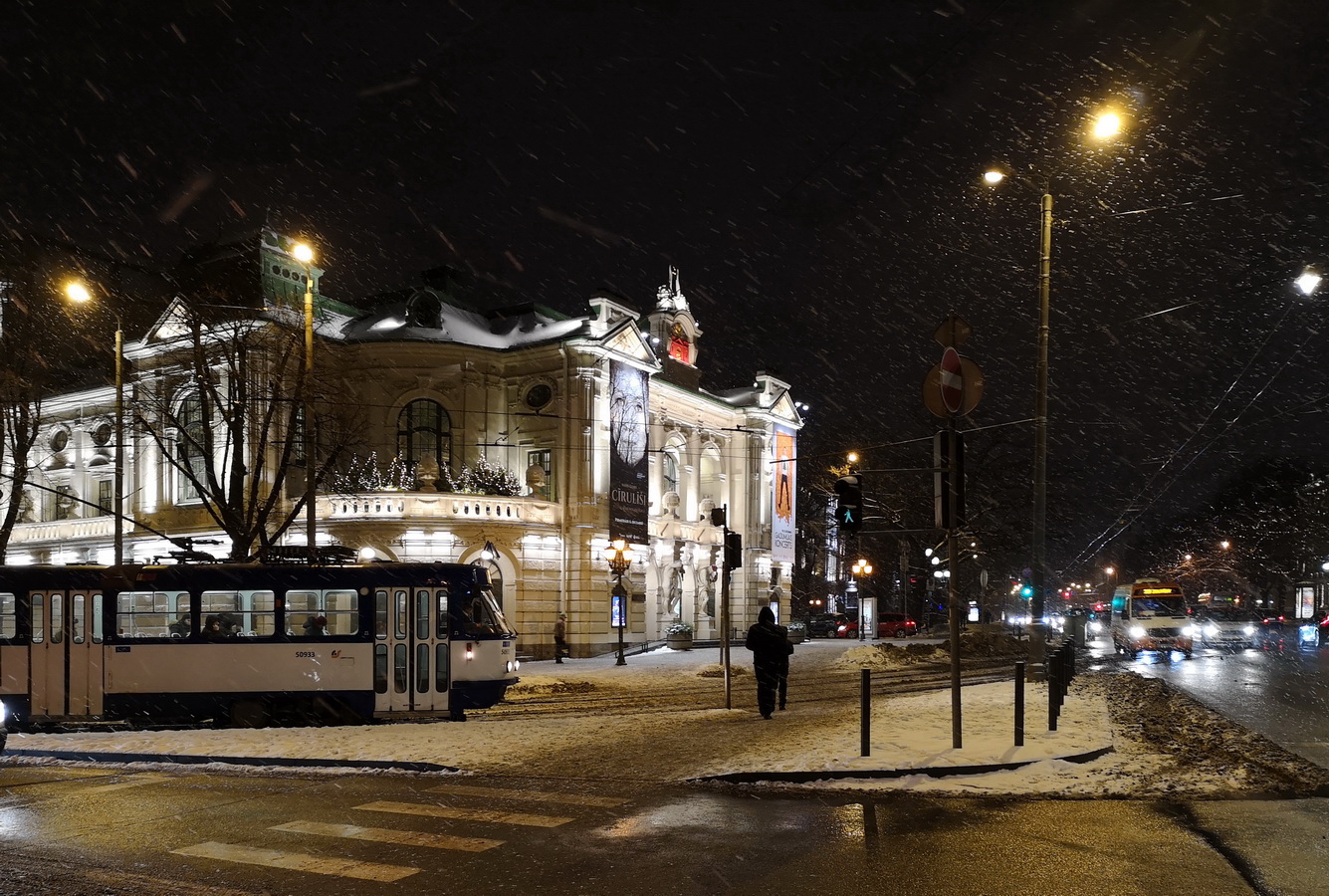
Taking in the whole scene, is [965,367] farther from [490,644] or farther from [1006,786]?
[490,644]

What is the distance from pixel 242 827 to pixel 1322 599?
91.9 metres

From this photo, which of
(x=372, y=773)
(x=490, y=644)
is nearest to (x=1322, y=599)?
(x=490, y=644)

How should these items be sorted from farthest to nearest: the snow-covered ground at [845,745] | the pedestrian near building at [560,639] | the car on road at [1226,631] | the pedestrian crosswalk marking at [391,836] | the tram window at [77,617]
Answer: the car on road at [1226,631]
the pedestrian near building at [560,639]
the tram window at [77,617]
the snow-covered ground at [845,745]
the pedestrian crosswalk marking at [391,836]

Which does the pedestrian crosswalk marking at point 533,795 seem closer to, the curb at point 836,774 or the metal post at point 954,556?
the curb at point 836,774

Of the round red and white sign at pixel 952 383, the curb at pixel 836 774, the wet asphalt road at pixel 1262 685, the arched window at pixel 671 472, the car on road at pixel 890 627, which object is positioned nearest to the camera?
the curb at pixel 836 774

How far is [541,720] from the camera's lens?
18.0m

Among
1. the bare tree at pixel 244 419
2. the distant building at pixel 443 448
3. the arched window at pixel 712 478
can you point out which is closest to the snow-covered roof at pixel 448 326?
the distant building at pixel 443 448

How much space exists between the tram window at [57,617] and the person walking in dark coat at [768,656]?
11.7m

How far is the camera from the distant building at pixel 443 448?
38.8 m

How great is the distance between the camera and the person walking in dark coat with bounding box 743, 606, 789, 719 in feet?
57.2

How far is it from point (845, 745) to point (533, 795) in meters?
4.25

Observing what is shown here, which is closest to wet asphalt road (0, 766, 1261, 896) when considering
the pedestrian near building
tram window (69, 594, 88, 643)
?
tram window (69, 594, 88, 643)

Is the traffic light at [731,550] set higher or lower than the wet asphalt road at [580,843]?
higher

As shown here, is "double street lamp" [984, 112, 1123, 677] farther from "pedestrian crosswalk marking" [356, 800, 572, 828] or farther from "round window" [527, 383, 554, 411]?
"round window" [527, 383, 554, 411]
